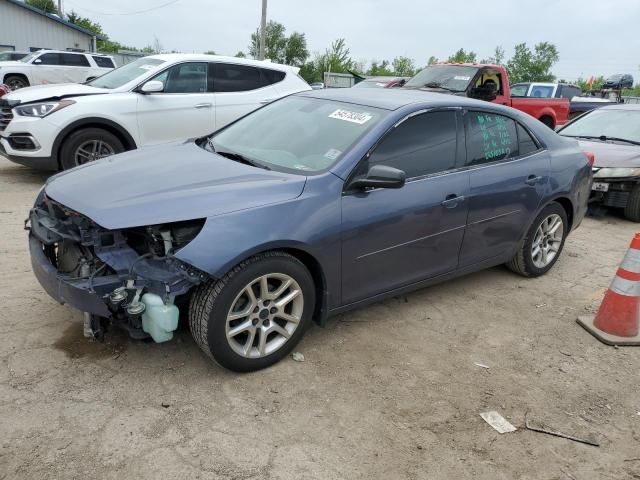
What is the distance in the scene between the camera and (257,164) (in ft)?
11.3

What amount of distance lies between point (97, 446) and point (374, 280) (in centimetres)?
188

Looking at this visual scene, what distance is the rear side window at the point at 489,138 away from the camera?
3991 millimetres

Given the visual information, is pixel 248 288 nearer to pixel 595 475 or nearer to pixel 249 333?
pixel 249 333

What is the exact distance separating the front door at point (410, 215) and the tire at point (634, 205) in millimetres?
4584

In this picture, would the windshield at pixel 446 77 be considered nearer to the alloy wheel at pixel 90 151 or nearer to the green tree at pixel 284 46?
the alloy wheel at pixel 90 151

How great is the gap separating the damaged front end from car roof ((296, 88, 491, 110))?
5.47ft

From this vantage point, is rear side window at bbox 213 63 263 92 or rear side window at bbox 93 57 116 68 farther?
rear side window at bbox 93 57 116 68

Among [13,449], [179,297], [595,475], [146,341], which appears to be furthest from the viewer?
[146,341]

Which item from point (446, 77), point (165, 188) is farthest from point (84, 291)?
point (446, 77)

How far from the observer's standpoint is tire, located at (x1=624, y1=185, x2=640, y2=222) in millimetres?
7156

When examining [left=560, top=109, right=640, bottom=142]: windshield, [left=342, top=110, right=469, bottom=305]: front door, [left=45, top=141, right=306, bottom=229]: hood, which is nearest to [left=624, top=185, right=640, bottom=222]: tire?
[left=560, top=109, right=640, bottom=142]: windshield

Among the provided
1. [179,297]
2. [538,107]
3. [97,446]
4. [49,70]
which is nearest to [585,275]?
[179,297]

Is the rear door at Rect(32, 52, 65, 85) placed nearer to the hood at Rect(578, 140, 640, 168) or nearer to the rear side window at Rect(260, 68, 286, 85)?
the rear side window at Rect(260, 68, 286, 85)

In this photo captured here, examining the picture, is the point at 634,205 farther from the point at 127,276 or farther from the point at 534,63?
the point at 534,63
